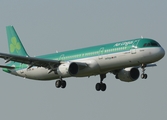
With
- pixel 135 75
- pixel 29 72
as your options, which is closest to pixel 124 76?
pixel 135 75

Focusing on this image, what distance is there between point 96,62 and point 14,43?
1928cm

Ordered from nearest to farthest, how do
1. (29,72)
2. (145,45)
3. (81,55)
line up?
(145,45) → (81,55) → (29,72)

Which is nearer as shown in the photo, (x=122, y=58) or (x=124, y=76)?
(x=122, y=58)

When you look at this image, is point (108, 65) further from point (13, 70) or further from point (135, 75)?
point (13, 70)

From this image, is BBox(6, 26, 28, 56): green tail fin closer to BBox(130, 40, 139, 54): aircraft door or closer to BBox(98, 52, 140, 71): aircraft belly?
BBox(98, 52, 140, 71): aircraft belly

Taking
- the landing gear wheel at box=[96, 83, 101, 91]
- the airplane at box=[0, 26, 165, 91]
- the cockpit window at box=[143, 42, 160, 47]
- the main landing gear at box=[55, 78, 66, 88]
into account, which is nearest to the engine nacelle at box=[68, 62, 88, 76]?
the airplane at box=[0, 26, 165, 91]

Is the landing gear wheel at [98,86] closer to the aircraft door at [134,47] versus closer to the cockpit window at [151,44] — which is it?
the aircraft door at [134,47]

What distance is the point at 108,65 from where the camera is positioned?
72.1 meters

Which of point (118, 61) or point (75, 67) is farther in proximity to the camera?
point (75, 67)

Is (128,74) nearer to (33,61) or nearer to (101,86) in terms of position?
(101,86)

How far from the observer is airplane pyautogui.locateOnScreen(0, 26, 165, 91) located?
70.7 meters

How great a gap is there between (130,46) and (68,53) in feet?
31.4

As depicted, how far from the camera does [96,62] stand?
73.0 metres

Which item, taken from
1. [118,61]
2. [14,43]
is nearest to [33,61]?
[118,61]
